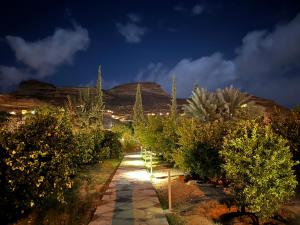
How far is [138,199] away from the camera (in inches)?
435

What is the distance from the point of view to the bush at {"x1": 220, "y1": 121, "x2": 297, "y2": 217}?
25.5 ft

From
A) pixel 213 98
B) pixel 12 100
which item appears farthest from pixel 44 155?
pixel 12 100

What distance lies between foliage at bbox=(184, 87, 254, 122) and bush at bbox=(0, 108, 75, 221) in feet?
35.6

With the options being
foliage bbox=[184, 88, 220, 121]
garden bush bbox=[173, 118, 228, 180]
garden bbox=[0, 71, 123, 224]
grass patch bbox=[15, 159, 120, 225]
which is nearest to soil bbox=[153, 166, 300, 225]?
garden bush bbox=[173, 118, 228, 180]

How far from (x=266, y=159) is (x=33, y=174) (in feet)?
18.8

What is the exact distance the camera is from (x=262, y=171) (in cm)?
784

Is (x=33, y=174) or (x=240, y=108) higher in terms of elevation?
(x=240, y=108)

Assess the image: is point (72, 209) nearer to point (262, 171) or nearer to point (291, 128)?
point (262, 171)

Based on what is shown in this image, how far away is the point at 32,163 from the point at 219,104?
12902 mm

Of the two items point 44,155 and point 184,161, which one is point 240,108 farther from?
point 44,155

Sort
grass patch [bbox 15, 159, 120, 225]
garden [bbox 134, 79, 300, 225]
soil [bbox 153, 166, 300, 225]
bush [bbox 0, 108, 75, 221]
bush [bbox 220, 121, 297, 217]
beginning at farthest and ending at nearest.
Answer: soil [bbox 153, 166, 300, 225], grass patch [bbox 15, 159, 120, 225], garden [bbox 134, 79, 300, 225], bush [bbox 220, 121, 297, 217], bush [bbox 0, 108, 75, 221]

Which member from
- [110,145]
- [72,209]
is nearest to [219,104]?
[72,209]

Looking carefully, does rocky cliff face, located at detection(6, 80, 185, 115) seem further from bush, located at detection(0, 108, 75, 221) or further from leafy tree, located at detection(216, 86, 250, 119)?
bush, located at detection(0, 108, 75, 221)

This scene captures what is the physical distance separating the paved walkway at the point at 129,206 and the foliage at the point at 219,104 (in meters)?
5.80
